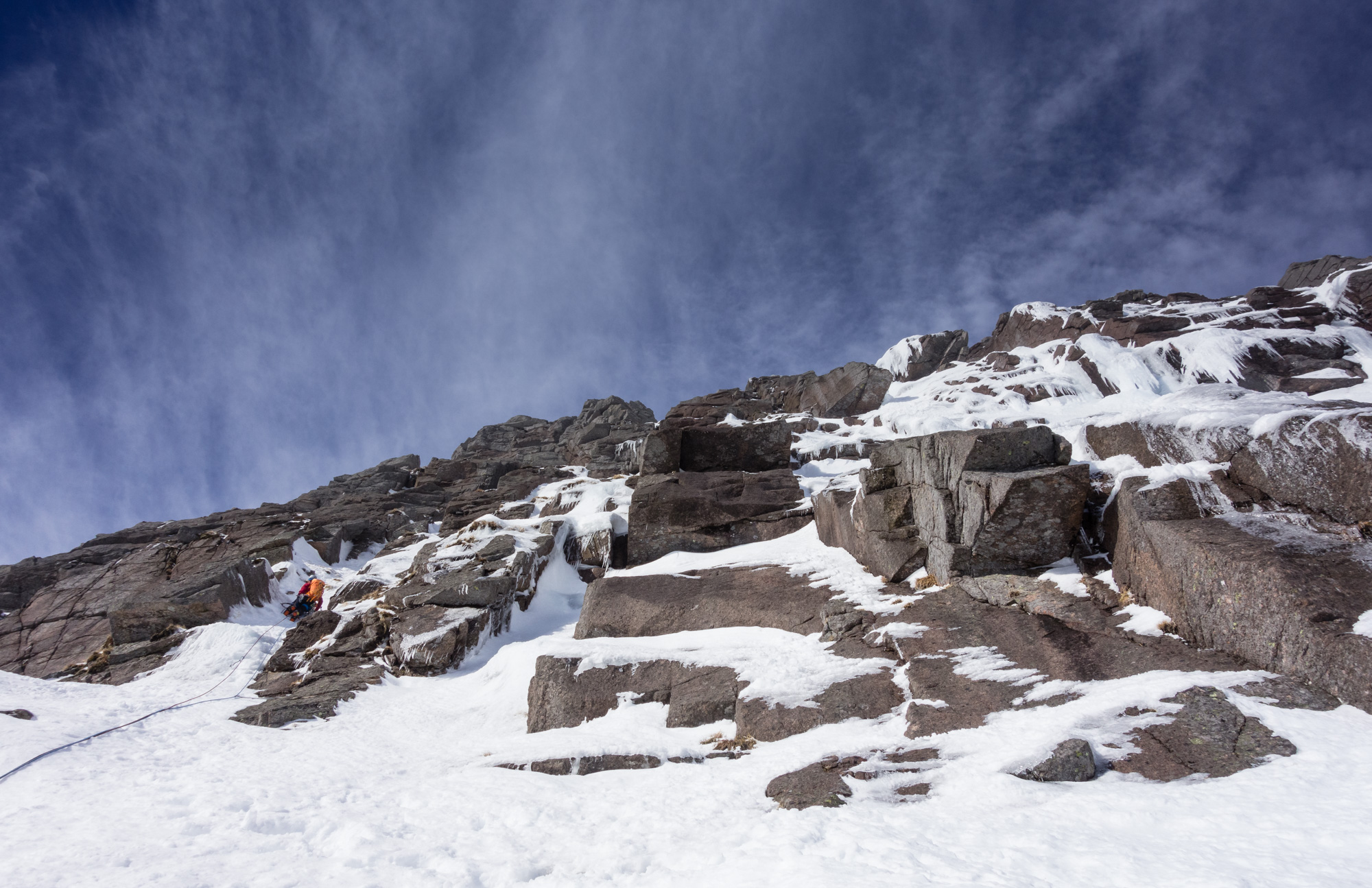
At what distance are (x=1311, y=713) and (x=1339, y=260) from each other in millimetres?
59080

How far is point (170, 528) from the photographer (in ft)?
127

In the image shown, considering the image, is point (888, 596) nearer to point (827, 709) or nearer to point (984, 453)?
point (984, 453)

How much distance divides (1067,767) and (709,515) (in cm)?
1257

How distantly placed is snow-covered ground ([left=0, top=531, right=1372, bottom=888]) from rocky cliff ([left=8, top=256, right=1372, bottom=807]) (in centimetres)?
28

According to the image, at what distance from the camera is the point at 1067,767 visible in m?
4.93

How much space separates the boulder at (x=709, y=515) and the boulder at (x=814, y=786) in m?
10.4

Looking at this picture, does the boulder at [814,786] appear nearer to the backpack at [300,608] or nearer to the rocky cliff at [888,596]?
the rocky cliff at [888,596]

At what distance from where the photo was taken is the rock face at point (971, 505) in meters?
9.41

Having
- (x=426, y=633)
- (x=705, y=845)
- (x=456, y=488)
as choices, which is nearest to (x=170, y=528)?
(x=456, y=488)

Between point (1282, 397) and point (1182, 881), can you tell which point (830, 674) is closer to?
point (1182, 881)

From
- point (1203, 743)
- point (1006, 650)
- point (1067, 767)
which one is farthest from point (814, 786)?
point (1006, 650)

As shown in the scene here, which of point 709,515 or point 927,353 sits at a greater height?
point 927,353

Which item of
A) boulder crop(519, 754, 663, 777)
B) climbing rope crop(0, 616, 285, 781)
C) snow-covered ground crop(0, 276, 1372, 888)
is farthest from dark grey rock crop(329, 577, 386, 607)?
boulder crop(519, 754, 663, 777)

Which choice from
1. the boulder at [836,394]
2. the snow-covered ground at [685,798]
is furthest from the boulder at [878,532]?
the boulder at [836,394]
